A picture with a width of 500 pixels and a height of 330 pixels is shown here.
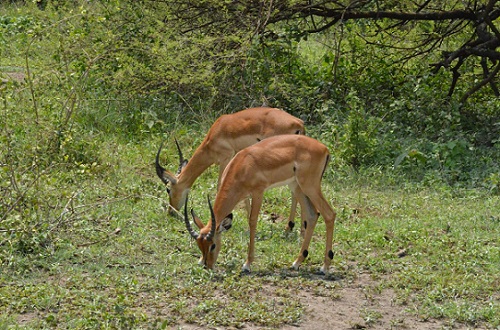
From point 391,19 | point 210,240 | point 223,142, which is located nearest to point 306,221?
point 210,240

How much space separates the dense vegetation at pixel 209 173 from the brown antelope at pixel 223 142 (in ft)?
0.71

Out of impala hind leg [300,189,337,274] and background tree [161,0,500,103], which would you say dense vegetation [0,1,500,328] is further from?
impala hind leg [300,189,337,274]

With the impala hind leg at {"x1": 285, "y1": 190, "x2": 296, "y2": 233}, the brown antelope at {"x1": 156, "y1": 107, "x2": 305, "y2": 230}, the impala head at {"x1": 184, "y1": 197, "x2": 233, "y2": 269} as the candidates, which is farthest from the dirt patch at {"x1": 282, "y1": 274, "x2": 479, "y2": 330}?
the brown antelope at {"x1": 156, "y1": 107, "x2": 305, "y2": 230}

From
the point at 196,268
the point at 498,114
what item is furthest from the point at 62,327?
the point at 498,114

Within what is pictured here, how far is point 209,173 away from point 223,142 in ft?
3.72

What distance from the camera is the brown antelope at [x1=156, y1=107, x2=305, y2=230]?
8711mm

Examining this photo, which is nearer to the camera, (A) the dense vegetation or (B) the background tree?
(A) the dense vegetation

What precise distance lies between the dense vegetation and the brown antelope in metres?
0.22

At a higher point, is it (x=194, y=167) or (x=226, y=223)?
(x=194, y=167)

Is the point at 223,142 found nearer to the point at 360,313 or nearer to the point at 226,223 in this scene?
the point at 226,223

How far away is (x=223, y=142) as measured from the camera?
8898mm

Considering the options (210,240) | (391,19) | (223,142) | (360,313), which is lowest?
(360,313)

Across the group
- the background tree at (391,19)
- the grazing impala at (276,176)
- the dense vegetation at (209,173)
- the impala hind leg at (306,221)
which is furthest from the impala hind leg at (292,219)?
the background tree at (391,19)

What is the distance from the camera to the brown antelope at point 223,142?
871cm
